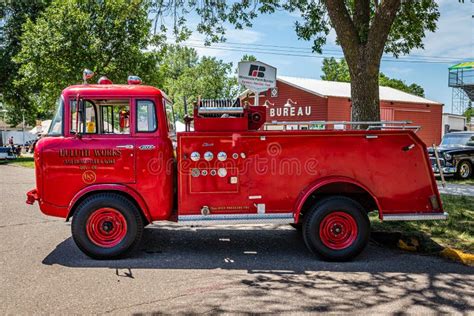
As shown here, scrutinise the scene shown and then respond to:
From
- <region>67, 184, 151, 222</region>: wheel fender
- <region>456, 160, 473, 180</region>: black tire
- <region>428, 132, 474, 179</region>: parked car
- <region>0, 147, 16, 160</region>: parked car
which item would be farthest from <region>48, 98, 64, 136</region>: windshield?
<region>0, 147, 16, 160</region>: parked car

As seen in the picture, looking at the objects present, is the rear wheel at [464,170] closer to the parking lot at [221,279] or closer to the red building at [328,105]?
the parking lot at [221,279]

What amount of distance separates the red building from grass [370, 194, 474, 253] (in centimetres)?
1769

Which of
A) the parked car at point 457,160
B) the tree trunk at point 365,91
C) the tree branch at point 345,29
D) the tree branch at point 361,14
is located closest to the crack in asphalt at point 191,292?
the tree trunk at point 365,91

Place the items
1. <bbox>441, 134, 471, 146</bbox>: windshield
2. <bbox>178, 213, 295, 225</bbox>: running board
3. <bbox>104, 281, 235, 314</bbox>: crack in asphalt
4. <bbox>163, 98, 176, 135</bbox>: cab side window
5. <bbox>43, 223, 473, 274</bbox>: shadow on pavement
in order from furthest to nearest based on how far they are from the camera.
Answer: <bbox>441, 134, 471, 146</bbox>: windshield → <bbox>163, 98, 176, 135</bbox>: cab side window → <bbox>178, 213, 295, 225</bbox>: running board → <bbox>43, 223, 473, 274</bbox>: shadow on pavement → <bbox>104, 281, 235, 314</bbox>: crack in asphalt

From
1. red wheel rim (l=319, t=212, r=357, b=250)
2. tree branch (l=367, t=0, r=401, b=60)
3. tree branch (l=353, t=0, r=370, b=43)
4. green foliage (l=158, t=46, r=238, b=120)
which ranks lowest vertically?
red wheel rim (l=319, t=212, r=357, b=250)

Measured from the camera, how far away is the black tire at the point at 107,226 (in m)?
6.01

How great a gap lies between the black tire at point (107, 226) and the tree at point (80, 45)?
16.8m

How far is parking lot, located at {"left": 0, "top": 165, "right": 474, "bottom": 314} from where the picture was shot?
4586 millimetres

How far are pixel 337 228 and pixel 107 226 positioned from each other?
3.28m

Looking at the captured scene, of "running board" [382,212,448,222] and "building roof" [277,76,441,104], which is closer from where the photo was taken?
"running board" [382,212,448,222]

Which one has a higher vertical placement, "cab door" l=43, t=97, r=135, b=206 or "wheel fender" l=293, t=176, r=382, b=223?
"cab door" l=43, t=97, r=135, b=206

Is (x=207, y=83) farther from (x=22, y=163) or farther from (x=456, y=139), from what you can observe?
(x=456, y=139)

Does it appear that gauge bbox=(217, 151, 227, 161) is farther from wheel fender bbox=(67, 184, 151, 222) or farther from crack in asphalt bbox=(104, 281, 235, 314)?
crack in asphalt bbox=(104, 281, 235, 314)

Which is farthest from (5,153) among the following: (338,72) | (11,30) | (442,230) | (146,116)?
(338,72)
